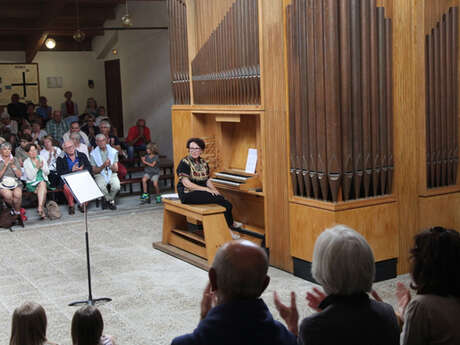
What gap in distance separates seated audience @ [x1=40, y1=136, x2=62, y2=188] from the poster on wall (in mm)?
7450

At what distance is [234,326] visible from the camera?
200 centimetres

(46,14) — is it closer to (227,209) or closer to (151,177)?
(151,177)

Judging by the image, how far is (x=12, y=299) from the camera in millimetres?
5695

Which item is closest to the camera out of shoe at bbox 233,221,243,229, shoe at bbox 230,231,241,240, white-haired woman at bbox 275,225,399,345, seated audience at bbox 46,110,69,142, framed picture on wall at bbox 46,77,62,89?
white-haired woman at bbox 275,225,399,345

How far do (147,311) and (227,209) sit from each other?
1.83m

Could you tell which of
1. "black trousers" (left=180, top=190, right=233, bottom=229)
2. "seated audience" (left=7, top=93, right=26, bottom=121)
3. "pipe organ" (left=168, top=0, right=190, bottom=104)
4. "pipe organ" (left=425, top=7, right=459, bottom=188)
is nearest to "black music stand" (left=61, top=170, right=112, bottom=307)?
"black trousers" (left=180, top=190, right=233, bottom=229)

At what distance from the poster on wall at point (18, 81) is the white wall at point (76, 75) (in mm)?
307

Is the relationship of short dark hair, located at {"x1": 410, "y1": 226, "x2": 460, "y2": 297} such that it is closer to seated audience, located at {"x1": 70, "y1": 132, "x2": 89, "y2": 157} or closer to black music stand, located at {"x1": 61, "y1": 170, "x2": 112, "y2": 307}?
black music stand, located at {"x1": 61, "y1": 170, "x2": 112, "y2": 307}

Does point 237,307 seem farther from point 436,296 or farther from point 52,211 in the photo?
point 52,211

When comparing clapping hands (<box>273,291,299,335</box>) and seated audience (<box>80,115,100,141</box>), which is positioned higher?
seated audience (<box>80,115,100,141</box>)

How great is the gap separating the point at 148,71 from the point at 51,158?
479 cm

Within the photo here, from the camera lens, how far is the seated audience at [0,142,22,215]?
880 cm

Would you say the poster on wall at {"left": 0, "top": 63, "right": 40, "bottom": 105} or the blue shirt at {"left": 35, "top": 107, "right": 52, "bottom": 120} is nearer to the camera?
the blue shirt at {"left": 35, "top": 107, "right": 52, "bottom": 120}

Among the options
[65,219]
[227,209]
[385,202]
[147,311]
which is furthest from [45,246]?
[385,202]
